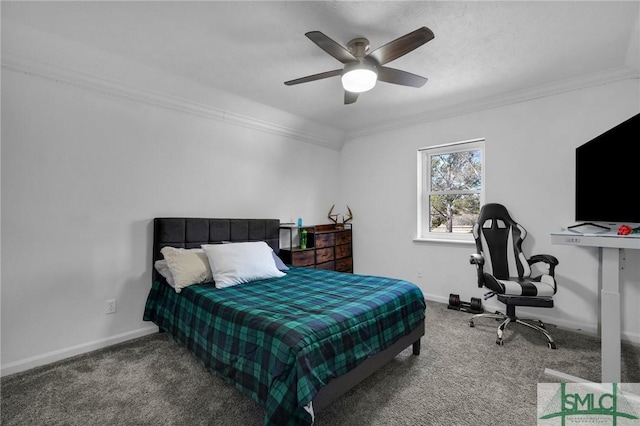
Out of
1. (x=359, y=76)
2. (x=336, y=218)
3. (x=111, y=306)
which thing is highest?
(x=359, y=76)

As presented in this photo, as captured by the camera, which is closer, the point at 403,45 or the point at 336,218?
the point at 403,45

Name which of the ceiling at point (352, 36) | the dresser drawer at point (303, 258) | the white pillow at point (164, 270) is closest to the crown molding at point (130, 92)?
the ceiling at point (352, 36)

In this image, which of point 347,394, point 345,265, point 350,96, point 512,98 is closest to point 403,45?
point 350,96

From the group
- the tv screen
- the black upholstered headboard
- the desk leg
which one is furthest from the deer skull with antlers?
the desk leg

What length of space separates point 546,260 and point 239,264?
2928 mm

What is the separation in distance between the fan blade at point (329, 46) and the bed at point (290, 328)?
1669mm

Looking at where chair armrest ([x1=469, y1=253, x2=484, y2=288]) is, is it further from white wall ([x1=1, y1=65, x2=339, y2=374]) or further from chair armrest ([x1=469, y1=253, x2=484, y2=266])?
white wall ([x1=1, y1=65, x2=339, y2=374])

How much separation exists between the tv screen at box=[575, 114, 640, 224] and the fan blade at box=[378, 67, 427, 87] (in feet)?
4.41

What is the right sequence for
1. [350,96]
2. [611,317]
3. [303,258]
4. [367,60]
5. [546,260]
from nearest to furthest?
[611,317], [367,60], [350,96], [546,260], [303,258]

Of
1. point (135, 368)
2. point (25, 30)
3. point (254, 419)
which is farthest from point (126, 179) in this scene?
point (254, 419)

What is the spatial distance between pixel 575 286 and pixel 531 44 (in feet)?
7.79

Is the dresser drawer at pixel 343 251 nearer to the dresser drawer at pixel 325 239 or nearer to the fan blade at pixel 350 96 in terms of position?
the dresser drawer at pixel 325 239

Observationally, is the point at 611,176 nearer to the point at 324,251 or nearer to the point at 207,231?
the point at 324,251

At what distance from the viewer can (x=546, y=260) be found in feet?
9.13
